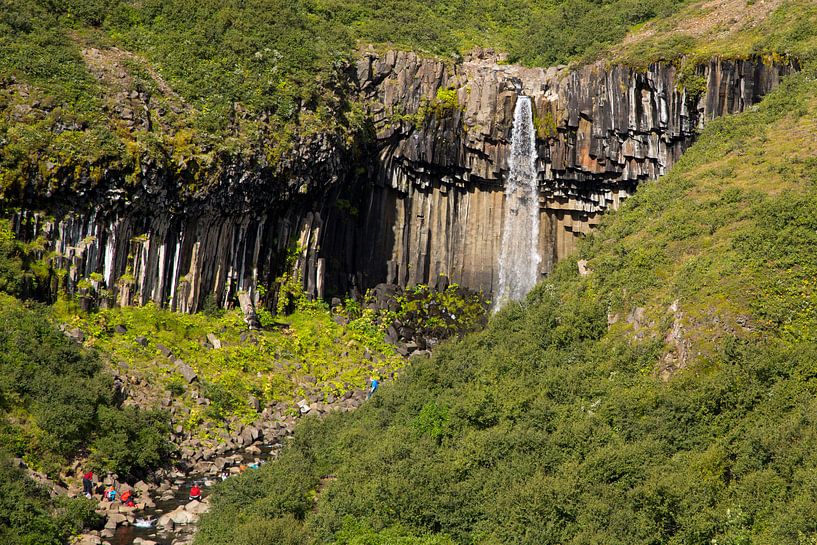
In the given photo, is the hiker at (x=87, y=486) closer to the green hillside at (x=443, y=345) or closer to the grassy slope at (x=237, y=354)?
the green hillside at (x=443, y=345)

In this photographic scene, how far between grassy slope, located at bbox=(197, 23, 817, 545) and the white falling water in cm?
1344

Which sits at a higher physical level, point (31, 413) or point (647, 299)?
point (647, 299)

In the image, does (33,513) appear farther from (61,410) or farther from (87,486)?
(61,410)

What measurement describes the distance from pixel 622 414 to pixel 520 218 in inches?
1067

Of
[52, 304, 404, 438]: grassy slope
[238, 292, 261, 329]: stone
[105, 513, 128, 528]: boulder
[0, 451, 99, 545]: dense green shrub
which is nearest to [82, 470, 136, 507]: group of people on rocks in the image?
[105, 513, 128, 528]: boulder

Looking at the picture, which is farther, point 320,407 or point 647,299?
point 320,407

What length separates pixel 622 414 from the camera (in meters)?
34.3

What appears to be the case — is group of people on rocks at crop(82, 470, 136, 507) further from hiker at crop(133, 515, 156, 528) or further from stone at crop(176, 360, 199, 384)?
stone at crop(176, 360, 199, 384)

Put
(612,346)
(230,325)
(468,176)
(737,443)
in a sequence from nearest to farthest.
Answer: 1. (737,443)
2. (612,346)
3. (230,325)
4. (468,176)

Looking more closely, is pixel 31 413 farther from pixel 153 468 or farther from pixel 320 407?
pixel 320 407

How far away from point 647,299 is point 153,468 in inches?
761

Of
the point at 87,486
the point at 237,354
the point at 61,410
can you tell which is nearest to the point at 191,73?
the point at 237,354

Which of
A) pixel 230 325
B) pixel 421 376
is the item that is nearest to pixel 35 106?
pixel 230 325

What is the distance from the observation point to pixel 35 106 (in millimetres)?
A: 50750
